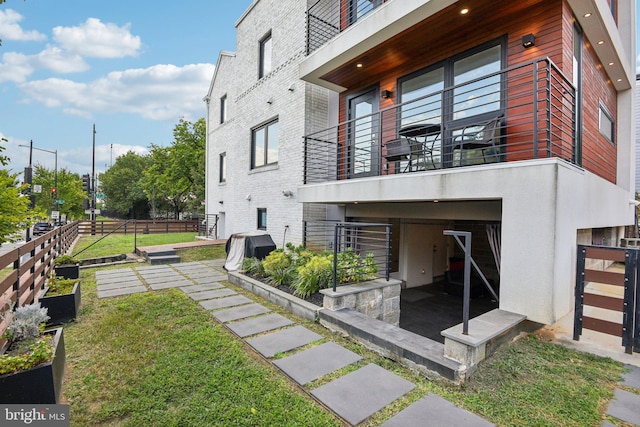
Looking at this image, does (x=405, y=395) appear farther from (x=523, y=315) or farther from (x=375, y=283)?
(x=375, y=283)

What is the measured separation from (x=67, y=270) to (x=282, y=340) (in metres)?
5.03

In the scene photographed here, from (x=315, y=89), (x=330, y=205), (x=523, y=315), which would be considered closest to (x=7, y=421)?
(x=523, y=315)

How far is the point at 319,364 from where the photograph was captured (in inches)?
128

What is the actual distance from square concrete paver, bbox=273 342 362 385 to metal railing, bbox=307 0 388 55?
24.5ft

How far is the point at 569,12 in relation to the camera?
4.90 m

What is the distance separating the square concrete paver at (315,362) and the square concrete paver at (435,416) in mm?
884

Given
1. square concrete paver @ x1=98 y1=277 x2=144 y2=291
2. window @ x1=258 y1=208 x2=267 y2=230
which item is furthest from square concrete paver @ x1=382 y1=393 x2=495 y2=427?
window @ x1=258 y1=208 x2=267 y2=230

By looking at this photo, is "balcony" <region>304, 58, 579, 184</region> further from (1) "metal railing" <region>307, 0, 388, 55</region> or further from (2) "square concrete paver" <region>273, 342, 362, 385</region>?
(2) "square concrete paver" <region>273, 342, 362, 385</region>

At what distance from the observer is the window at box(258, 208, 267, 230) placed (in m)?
10.2

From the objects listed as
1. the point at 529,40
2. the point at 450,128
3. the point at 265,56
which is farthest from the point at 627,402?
the point at 265,56

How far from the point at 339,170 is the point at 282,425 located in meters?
6.62

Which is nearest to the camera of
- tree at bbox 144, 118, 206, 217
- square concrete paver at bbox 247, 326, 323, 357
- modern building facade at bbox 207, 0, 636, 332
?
square concrete paver at bbox 247, 326, 323, 357

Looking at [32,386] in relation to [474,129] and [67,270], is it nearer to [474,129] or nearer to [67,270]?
[67,270]

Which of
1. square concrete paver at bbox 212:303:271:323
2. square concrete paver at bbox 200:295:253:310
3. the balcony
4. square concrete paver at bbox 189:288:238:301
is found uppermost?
the balcony
